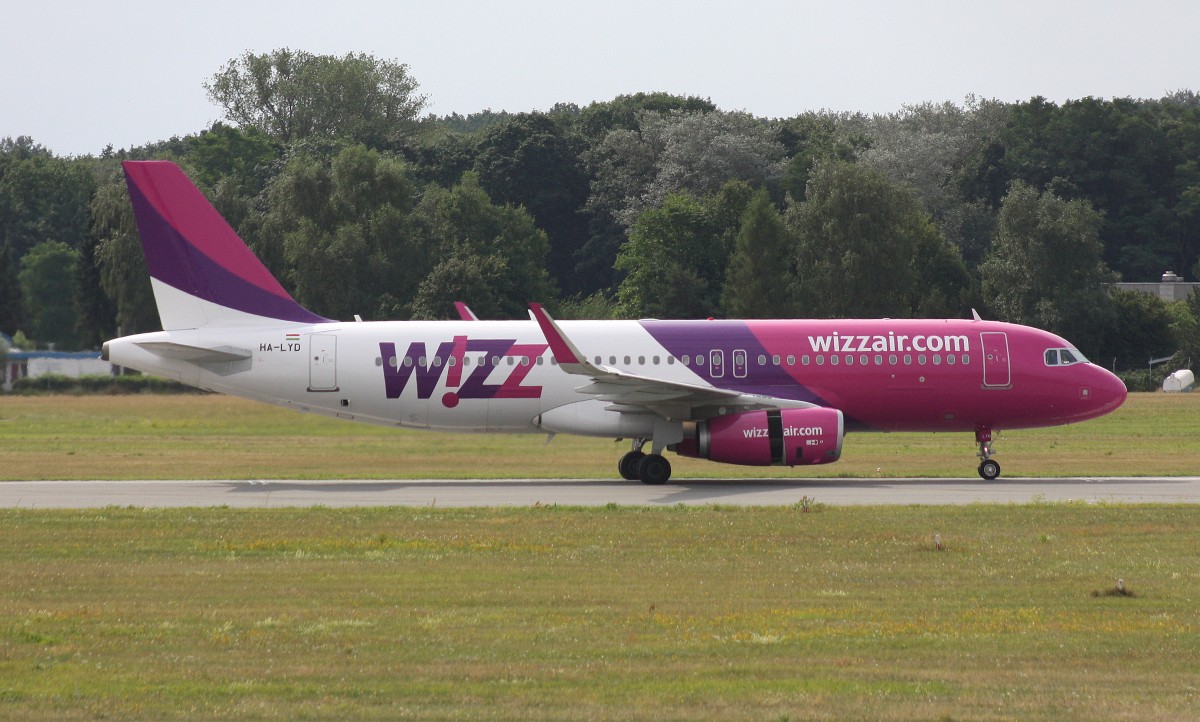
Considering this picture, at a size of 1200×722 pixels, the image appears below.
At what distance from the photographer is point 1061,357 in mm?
32500

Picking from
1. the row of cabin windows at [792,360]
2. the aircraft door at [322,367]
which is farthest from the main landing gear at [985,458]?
the aircraft door at [322,367]

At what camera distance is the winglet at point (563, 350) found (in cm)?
2920

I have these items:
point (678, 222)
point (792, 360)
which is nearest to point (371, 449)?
point (792, 360)

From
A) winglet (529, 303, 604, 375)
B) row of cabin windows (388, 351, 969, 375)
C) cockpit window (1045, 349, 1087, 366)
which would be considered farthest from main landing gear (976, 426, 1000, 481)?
winglet (529, 303, 604, 375)

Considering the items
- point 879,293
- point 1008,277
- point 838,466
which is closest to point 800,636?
point 838,466

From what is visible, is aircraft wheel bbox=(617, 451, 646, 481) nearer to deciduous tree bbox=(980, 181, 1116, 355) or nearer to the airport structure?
deciduous tree bbox=(980, 181, 1116, 355)

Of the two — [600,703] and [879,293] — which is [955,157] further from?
[600,703]

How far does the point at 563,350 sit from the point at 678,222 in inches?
2176

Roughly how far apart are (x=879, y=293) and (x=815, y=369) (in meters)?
42.9

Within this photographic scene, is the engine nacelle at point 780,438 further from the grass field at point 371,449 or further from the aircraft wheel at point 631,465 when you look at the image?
the grass field at point 371,449

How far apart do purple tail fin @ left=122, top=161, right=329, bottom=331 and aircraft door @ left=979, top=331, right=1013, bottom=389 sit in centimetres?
1589

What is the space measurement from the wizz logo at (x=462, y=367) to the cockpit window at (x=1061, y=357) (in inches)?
442

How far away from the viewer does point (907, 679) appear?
12156mm

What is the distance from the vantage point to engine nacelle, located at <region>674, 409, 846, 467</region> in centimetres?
2956
